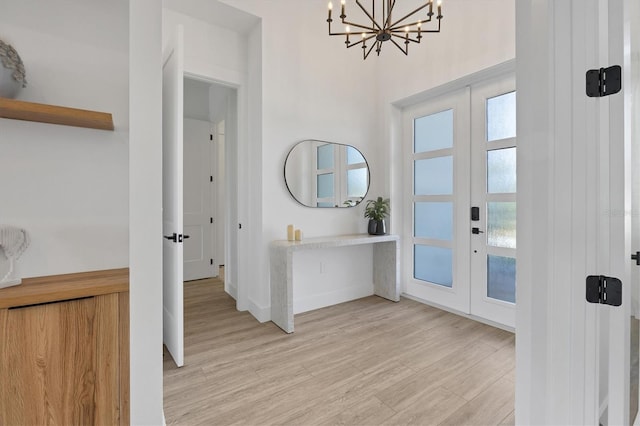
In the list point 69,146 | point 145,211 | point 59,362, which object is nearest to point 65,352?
point 59,362

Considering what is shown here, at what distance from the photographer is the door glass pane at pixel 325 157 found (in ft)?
11.2

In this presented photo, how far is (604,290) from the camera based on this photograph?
935 millimetres

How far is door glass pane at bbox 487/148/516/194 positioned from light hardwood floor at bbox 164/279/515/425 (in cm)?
137

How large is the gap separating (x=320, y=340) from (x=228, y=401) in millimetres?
989

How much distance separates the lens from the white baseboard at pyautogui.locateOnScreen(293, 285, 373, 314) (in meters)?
3.27

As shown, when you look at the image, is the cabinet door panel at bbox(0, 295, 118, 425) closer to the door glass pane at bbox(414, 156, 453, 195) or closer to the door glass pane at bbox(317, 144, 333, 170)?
the door glass pane at bbox(317, 144, 333, 170)

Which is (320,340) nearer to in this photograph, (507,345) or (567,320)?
(507,345)

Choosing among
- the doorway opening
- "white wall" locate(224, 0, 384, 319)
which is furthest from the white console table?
the doorway opening

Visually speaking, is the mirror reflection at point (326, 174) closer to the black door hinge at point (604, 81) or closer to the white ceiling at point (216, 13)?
the white ceiling at point (216, 13)

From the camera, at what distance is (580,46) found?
0.99m

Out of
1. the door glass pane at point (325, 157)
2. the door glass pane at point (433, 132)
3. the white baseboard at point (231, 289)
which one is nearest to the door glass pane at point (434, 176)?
the door glass pane at point (433, 132)

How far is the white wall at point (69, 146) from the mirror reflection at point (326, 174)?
76.2 inches

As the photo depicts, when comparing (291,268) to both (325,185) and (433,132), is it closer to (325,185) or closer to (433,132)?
(325,185)

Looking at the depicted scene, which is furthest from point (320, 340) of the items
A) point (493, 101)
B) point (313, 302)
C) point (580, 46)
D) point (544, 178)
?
point (493, 101)
